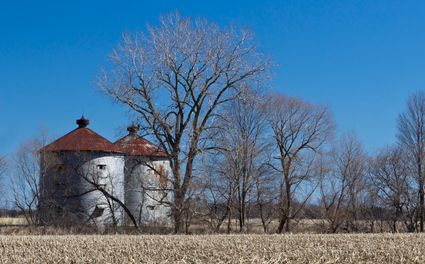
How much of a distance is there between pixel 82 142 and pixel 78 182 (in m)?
2.93

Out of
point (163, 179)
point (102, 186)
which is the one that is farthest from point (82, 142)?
point (163, 179)

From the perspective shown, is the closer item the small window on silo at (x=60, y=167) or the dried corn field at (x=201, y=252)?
the dried corn field at (x=201, y=252)

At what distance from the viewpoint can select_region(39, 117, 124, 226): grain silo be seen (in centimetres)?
3903

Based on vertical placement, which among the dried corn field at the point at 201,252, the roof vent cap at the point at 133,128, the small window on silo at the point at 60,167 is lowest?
the dried corn field at the point at 201,252

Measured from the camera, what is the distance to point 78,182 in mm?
39656

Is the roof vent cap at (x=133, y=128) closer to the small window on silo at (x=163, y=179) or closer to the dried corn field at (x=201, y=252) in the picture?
the small window on silo at (x=163, y=179)

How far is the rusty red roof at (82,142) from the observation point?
1597 inches

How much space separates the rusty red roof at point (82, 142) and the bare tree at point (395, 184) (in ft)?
56.9

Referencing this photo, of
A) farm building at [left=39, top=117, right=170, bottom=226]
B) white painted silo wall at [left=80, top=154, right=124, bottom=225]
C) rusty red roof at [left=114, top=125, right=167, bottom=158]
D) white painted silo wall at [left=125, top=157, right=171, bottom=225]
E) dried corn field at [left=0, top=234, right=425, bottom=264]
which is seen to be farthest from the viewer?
white painted silo wall at [left=80, top=154, right=124, bottom=225]

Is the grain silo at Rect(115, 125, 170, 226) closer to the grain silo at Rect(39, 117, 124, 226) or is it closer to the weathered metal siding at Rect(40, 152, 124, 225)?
the grain silo at Rect(39, 117, 124, 226)

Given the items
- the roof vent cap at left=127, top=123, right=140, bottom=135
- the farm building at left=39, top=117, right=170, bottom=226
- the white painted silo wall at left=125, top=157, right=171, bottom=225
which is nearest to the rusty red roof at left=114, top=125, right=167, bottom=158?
the farm building at left=39, top=117, right=170, bottom=226

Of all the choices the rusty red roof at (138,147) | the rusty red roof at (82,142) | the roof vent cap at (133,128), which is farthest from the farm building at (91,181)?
the roof vent cap at (133,128)

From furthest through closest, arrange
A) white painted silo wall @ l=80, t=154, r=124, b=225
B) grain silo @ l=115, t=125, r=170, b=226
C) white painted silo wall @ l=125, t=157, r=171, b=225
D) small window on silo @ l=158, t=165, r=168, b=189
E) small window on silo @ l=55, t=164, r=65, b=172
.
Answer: small window on silo @ l=55, t=164, r=65, b=172 < white painted silo wall @ l=80, t=154, r=124, b=225 < white painted silo wall @ l=125, t=157, r=171, b=225 < grain silo @ l=115, t=125, r=170, b=226 < small window on silo @ l=158, t=165, r=168, b=189

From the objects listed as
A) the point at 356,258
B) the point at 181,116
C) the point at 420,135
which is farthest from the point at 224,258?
the point at 420,135
